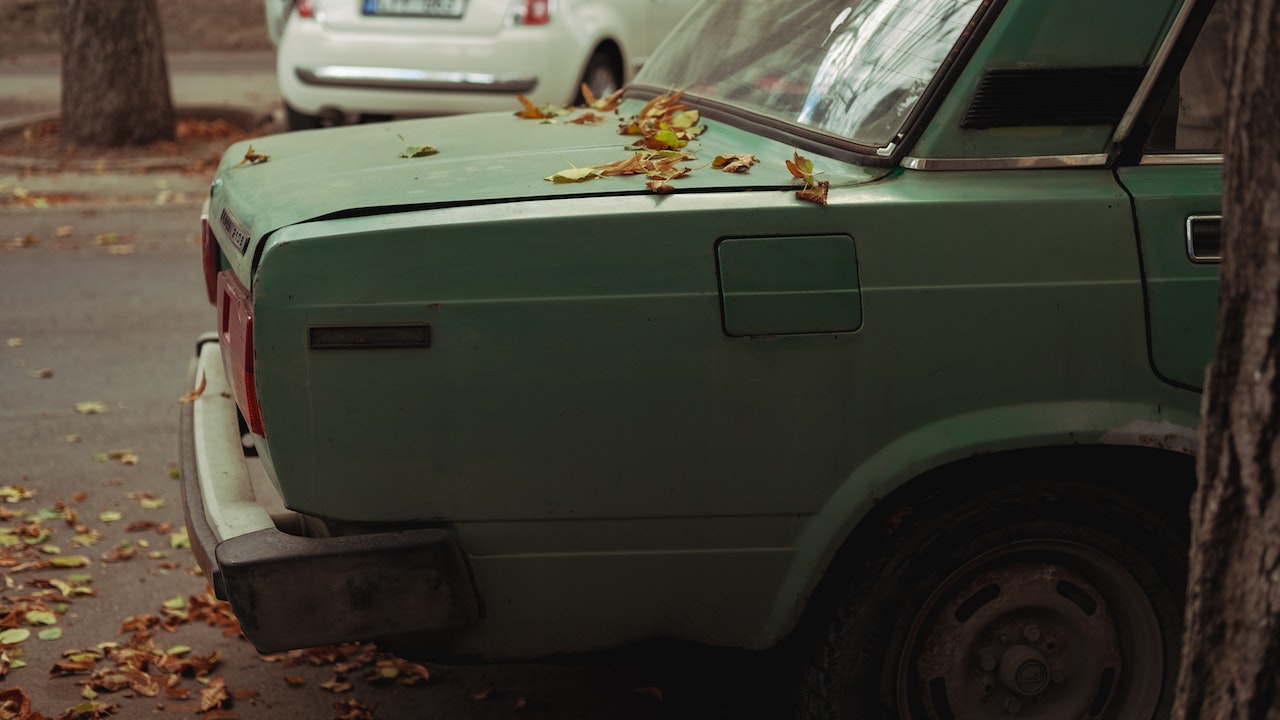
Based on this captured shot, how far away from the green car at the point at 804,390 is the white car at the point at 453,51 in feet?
21.0

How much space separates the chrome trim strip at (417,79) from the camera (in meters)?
9.09

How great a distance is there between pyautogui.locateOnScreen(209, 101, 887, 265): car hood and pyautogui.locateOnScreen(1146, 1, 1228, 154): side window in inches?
23.3

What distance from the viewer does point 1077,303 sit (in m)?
2.62

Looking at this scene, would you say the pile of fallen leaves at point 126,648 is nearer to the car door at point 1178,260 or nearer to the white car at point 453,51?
the car door at point 1178,260

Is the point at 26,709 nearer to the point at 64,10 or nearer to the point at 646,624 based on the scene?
the point at 646,624

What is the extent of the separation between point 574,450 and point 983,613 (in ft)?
2.90

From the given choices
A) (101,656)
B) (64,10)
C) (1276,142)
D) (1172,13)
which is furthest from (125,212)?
(1276,142)

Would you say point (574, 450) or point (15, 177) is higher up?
point (574, 450)

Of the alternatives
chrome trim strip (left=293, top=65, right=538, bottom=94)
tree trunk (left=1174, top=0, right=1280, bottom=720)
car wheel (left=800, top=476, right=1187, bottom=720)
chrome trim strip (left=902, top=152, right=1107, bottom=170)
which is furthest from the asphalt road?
chrome trim strip (left=293, top=65, right=538, bottom=94)

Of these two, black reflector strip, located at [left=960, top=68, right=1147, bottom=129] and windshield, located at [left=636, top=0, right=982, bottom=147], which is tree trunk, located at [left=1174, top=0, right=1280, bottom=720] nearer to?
black reflector strip, located at [left=960, top=68, right=1147, bottom=129]

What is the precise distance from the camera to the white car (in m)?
9.09

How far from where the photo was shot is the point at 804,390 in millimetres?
2576

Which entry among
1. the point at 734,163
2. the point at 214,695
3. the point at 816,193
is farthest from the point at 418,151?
the point at 214,695

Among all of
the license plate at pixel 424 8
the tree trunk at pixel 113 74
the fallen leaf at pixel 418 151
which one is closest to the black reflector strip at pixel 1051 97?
the fallen leaf at pixel 418 151
